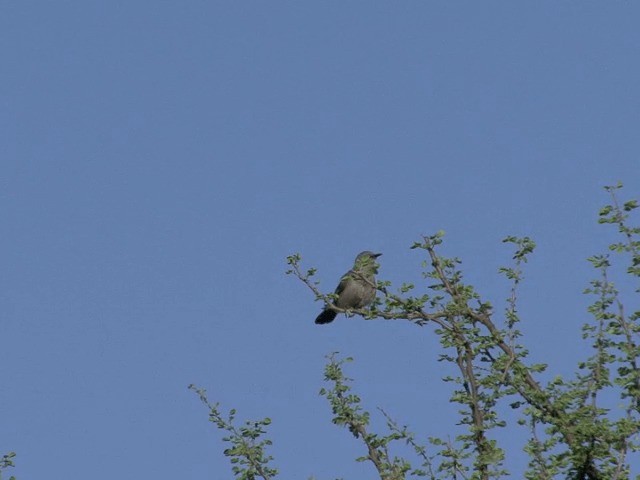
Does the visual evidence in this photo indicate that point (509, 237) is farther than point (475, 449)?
Yes

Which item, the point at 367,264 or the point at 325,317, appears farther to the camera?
the point at 325,317

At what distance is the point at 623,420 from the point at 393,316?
188 cm

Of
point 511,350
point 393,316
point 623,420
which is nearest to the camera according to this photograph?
point 623,420

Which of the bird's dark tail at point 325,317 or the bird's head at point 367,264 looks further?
the bird's dark tail at point 325,317

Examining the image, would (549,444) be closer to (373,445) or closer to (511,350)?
(511,350)

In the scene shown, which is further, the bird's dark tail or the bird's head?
the bird's dark tail

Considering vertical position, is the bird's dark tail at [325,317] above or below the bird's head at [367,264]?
above

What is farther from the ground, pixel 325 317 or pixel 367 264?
pixel 325 317

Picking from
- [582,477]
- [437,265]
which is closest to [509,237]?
[437,265]

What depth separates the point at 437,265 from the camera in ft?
28.3

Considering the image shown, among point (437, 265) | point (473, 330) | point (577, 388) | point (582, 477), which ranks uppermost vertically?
point (437, 265)

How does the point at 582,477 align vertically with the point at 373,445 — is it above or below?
below

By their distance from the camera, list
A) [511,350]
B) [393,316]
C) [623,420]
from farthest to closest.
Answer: [393,316], [511,350], [623,420]

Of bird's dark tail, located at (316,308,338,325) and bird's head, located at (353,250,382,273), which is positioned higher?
bird's dark tail, located at (316,308,338,325)
